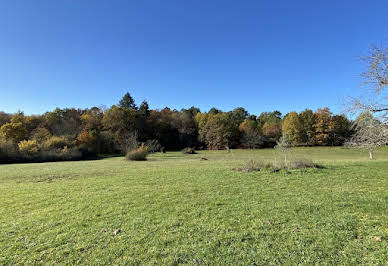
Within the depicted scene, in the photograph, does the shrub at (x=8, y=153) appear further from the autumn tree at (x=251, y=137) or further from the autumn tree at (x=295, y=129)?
the autumn tree at (x=295, y=129)

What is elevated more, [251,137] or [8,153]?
[251,137]

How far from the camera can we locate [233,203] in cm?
539

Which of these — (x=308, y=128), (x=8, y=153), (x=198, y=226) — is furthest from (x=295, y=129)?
(x=8, y=153)

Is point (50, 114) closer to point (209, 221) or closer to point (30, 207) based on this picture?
point (30, 207)

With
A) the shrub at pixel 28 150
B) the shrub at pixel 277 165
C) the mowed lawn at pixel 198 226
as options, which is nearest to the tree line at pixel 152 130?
the shrub at pixel 28 150

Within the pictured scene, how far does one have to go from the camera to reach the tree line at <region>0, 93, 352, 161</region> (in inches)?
1474

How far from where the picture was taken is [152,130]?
2313 inches

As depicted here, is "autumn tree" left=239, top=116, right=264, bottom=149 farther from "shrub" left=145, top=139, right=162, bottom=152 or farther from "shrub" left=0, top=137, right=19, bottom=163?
"shrub" left=0, top=137, right=19, bottom=163

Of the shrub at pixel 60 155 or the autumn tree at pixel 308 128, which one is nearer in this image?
the shrub at pixel 60 155

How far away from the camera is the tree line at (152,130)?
37438mm

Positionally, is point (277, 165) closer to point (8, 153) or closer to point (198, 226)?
point (198, 226)

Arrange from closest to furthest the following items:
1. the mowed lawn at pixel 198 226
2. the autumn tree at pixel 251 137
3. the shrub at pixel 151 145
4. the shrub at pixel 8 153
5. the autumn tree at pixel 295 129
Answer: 1. the mowed lawn at pixel 198 226
2. the shrub at pixel 8 153
3. the shrub at pixel 151 145
4. the autumn tree at pixel 295 129
5. the autumn tree at pixel 251 137

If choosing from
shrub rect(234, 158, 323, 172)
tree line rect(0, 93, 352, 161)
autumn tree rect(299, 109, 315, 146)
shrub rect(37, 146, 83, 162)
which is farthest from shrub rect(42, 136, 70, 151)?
autumn tree rect(299, 109, 315, 146)

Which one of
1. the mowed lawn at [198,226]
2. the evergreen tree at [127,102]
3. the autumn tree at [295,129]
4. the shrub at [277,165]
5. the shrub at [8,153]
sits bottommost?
the mowed lawn at [198,226]
